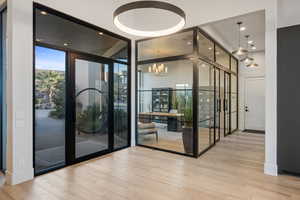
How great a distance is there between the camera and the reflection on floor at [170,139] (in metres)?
4.67

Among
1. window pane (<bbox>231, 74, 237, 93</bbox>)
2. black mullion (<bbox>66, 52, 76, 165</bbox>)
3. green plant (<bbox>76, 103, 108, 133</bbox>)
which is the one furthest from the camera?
window pane (<bbox>231, 74, 237, 93</bbox>)

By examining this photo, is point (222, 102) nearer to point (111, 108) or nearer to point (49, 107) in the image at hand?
point (111, 108)

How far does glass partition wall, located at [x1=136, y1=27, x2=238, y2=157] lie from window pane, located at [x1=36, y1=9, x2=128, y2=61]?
0.81 m

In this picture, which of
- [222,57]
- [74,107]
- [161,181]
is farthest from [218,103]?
[74,107]

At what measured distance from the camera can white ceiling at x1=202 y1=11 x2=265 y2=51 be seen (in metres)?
4.48

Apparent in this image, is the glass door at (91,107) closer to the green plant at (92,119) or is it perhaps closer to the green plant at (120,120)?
the green plant at (92,119)

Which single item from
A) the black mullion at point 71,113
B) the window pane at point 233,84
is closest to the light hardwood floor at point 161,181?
the black mullion at point 71,113

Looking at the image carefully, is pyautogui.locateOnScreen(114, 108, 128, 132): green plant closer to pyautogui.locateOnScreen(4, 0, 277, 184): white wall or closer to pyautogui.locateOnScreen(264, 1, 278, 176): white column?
pyautogui.locateOnScreen(4, 0, 277, 184): white wall

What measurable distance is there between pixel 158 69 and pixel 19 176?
3.70m

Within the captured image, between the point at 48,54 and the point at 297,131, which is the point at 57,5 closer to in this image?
the point at 48,54

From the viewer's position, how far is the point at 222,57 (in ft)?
20.3

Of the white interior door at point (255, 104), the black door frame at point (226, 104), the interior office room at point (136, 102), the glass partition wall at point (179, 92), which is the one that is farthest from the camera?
the white interior door at point (255, 104)

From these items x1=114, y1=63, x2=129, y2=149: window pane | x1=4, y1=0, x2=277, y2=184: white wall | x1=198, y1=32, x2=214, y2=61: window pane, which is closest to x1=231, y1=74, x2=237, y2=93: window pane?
x1=198, y1=32, x2=214, y2=61: window pane

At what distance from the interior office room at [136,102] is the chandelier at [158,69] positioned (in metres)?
0.03
